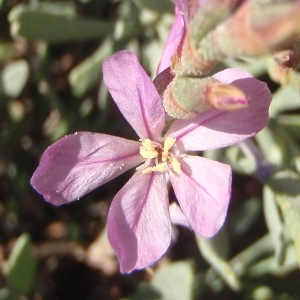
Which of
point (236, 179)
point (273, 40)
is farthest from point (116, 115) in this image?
point (273, 40)

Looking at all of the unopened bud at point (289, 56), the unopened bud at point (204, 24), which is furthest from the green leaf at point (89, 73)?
the unopened bud at point (204, 24)

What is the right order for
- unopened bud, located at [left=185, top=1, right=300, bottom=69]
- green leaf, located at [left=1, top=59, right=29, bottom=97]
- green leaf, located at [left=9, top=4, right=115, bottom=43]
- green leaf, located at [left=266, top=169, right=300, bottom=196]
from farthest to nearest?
green leaf, located at [left=1, top=59, right=29, bottom=97] < green leaf, located at [left=9, top=4, right=115, bottom=43] < green leaf, located at [left=266, top=169, right=300, bottom=196] < unopened bud, located at [left=185, top=1, right=300, bottom=69]

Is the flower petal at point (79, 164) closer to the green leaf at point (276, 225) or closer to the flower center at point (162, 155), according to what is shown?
the flower center at point (162, 155)

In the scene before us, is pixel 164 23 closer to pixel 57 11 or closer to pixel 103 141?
pixel 57 11

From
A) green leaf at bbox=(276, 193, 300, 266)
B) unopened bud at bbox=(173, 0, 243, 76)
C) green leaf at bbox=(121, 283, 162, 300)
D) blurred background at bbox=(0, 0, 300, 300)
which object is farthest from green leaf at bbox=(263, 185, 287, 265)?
unopened bud at bbox=(173, 0, 243, 76)

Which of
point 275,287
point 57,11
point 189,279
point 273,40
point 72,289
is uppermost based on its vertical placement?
point 273,40

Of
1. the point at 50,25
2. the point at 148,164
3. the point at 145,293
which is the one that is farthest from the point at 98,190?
the point at 148,164

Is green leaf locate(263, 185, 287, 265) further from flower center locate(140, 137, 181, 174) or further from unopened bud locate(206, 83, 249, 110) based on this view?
unopened bud locate(206, 83, 249, 110)
